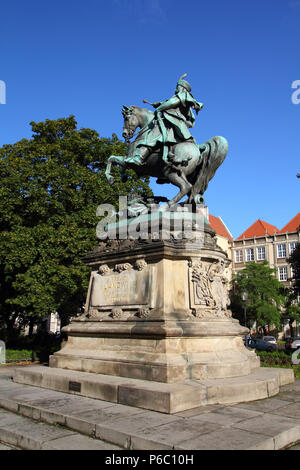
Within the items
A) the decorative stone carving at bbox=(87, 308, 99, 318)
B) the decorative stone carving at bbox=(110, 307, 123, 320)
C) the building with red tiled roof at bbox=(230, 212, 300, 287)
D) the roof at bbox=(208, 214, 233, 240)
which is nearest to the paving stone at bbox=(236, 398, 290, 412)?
the decorative stone carving at bbox=(110, 307, 123, 320)

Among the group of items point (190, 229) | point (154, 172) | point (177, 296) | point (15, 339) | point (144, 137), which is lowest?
point (15, 339)

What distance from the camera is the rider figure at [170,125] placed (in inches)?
330

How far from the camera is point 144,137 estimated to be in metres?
8.69

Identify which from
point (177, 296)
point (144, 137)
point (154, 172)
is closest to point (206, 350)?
point (177, 296)

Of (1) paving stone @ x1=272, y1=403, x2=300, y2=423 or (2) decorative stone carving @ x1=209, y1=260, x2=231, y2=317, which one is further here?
(2) decorative stone carving @ x1=209, y1=260, x2=231, y2=317

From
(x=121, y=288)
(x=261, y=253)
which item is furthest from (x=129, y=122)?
(x=261, y=253)

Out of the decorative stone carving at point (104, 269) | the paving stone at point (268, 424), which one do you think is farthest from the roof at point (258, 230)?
the paving stone at point (268, 424)

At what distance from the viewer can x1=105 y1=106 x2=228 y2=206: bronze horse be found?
8.34 meters

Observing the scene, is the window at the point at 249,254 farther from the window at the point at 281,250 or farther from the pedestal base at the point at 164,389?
the pedestal base at the point at 164,389

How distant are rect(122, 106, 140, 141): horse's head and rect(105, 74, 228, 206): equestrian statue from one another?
5 cm

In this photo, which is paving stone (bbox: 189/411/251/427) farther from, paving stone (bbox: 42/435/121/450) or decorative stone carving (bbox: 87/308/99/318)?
decorative stone carving (bbox: 87/308/99/318)
